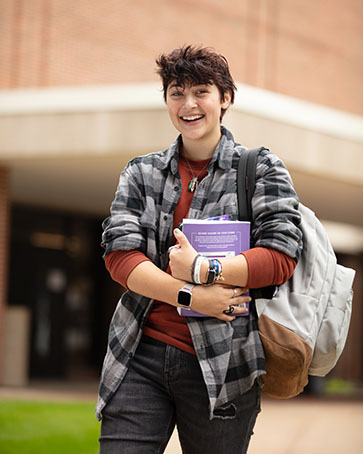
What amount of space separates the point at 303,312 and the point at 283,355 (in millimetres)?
151

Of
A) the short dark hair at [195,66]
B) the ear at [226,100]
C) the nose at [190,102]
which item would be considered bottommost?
the nose at [190,102]

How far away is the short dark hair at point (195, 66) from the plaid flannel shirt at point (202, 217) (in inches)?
9.5

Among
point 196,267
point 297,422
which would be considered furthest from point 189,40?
point 196,267

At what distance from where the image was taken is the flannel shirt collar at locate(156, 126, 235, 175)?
8.57 ft

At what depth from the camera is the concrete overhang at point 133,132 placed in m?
10.7

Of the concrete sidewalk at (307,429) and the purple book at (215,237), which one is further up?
the purple book at (215,237)

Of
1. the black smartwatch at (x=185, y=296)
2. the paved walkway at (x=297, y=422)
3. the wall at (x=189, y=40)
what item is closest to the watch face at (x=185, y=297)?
the black smartwatch at (x=185, y=296)

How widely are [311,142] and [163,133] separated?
2.27 metres

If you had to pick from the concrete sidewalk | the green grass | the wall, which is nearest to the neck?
the concrete sidewalk

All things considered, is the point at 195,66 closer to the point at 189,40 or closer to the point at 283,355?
the point at 283,355

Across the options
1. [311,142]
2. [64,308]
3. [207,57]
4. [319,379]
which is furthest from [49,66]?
[207,57]

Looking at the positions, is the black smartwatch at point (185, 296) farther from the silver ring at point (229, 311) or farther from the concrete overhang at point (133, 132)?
the concrete overhang at point (133, 132)

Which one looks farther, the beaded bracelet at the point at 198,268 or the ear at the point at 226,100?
the ear at the point at 226,100

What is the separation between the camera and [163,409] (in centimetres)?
253
